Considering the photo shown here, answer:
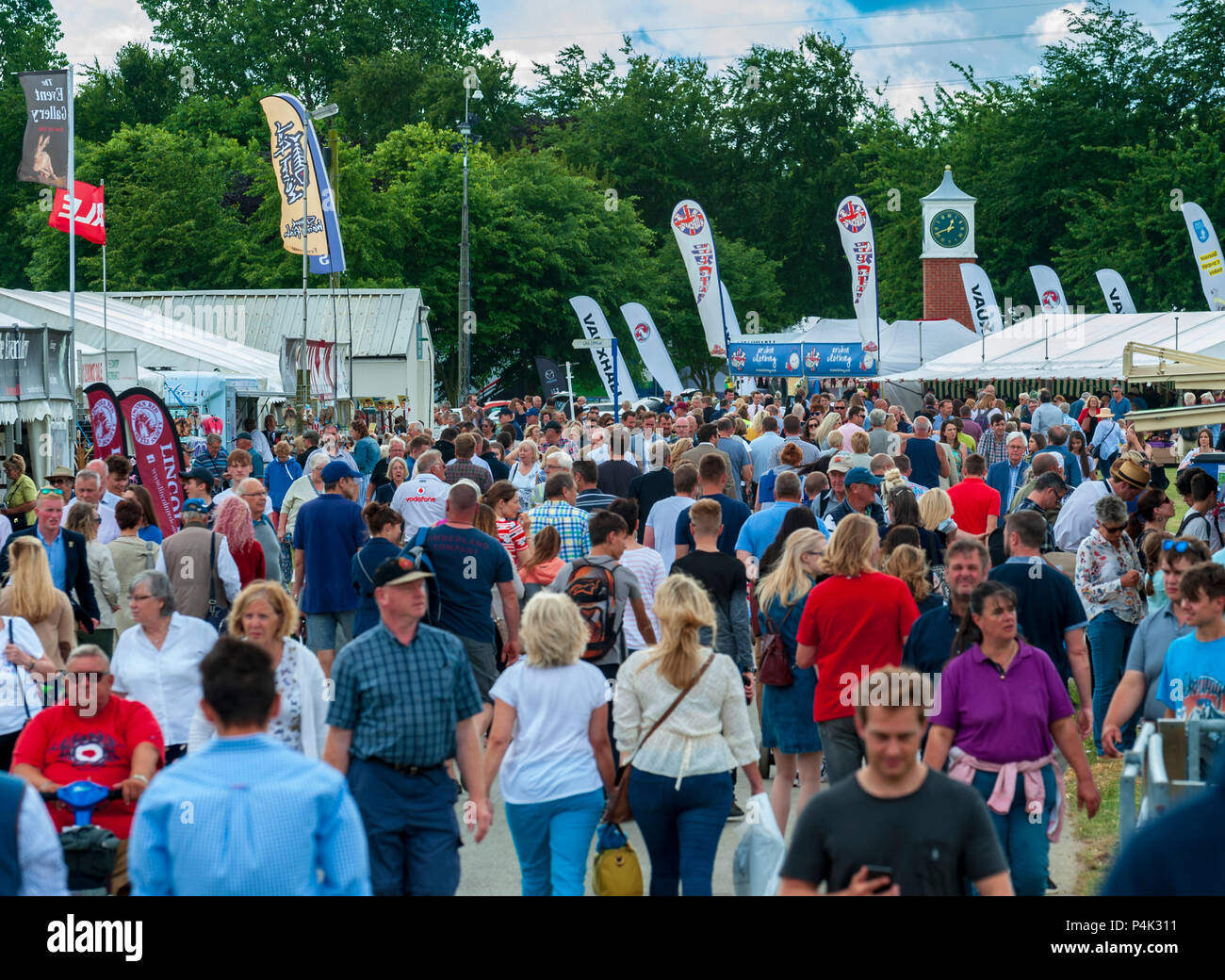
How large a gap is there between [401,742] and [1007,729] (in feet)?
7.20

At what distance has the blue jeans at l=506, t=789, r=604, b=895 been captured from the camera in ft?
19.4

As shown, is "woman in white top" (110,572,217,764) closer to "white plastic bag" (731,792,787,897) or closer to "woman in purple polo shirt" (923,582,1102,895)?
"white plastic bag" (731,792,787,897)

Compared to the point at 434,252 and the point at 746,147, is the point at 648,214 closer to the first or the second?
the point at 746,147

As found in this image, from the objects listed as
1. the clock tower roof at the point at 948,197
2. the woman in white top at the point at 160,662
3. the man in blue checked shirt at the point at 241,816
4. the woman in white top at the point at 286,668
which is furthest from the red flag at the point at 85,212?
the clock tower roof at the point at 948,197

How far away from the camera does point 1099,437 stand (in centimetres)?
2180

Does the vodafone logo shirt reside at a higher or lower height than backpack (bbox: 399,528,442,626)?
higher

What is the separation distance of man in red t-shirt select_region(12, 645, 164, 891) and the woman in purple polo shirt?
3064 millimetres

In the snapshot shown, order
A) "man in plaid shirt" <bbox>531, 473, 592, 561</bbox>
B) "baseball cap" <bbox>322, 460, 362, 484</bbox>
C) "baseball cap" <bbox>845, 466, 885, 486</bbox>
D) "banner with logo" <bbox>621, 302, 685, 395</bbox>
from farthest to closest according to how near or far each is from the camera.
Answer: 1. "banner with logo" <bbox>621, 302, 685, 395</bbox>
2. "baseball cap" <bbox>845, 466, 885, 486</bbox>
3. "baseball cap" <bbox>322, 460, 362, 484</bbox>
4. "man in plaid shirt" <bbox>531, 473, 592, 561</bbox>

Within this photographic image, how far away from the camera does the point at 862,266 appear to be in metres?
37.9

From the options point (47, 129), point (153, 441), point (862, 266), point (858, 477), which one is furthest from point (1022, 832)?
point (862, 266)

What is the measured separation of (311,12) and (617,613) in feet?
251

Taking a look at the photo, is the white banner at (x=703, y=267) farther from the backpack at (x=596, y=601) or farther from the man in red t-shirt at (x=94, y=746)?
the man in red t-shirt at (x=94, y=746)

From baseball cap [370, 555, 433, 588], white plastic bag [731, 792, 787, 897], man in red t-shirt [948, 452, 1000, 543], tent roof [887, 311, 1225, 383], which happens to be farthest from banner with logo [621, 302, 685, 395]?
white plastic bag [731, 792, 787, 897]
